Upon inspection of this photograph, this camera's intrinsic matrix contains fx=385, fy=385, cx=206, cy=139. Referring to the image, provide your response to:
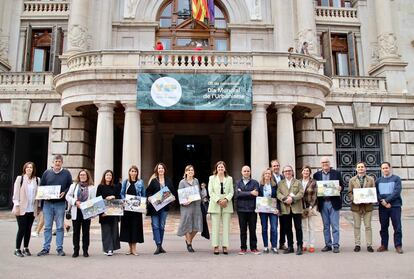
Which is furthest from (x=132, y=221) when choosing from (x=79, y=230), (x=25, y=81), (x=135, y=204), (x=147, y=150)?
(x=25, y=81)

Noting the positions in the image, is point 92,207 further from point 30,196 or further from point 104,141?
point 104,141

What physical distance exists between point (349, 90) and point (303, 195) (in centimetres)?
1368

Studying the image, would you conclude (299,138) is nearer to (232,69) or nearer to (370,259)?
(232,69)

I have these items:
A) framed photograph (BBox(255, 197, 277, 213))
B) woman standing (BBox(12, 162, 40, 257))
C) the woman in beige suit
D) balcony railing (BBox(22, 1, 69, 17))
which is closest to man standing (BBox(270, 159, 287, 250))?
framed photograph (BBox(255, 197, 277, 213))

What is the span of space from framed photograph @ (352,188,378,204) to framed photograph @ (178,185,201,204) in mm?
3880

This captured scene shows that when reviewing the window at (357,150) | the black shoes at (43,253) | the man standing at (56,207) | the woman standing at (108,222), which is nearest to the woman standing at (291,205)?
the woman standing at (108,222)

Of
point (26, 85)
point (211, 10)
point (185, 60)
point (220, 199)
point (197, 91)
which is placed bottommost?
point (220, 199)

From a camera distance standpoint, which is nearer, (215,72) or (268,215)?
(268,215)

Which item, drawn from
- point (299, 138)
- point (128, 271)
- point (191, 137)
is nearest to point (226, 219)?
point (128, 271)

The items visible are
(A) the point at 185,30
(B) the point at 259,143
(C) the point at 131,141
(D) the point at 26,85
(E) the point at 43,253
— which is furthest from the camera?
(A) the point at 185,30

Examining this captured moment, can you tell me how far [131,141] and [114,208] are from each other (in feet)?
25.4

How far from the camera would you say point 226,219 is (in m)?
9.18

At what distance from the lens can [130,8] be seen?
2258cm

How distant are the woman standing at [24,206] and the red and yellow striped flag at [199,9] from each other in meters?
15.3
